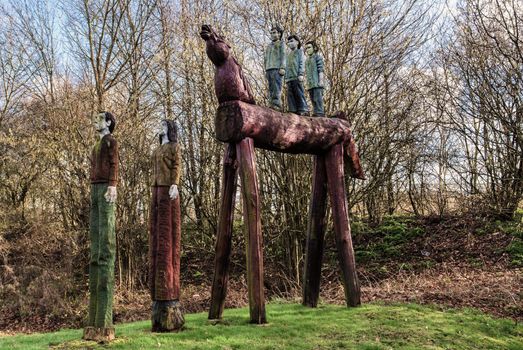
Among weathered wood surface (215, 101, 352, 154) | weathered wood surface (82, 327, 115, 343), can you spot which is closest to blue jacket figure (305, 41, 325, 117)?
weathered wood surface (215, 101, 352, 154)

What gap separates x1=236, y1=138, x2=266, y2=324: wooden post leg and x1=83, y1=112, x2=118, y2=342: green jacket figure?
5.53 ft

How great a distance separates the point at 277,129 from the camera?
6.81 metres

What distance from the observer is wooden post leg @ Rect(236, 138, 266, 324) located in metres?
6.23

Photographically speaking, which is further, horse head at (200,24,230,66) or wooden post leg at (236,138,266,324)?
wooden post leg at (236,138,266,324)

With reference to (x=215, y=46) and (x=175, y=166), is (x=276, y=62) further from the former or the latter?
(x=175, y=166)

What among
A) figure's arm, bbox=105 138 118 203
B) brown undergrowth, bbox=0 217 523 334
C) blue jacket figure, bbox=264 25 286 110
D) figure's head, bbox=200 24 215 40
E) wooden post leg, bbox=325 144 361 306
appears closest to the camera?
figure's arm, bbox=105 138 118 203

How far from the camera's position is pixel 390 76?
12258 millimetres

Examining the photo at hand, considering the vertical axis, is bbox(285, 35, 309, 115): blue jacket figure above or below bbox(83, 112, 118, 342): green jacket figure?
above

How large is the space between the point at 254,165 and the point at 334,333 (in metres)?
2.45

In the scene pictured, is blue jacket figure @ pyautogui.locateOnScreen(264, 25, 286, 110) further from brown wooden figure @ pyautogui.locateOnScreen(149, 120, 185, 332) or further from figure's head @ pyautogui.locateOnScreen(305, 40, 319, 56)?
brown wooden figure @ pyautogui.locateOnScreen(149, 120, 185, 332)

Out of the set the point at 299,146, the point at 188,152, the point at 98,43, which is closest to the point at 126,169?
the point at 188,152

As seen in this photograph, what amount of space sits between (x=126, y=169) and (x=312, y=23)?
643 cm

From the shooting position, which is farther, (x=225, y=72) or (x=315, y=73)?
(x=315, y=73)

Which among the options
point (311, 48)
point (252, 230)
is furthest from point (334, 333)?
point (311, 48)
